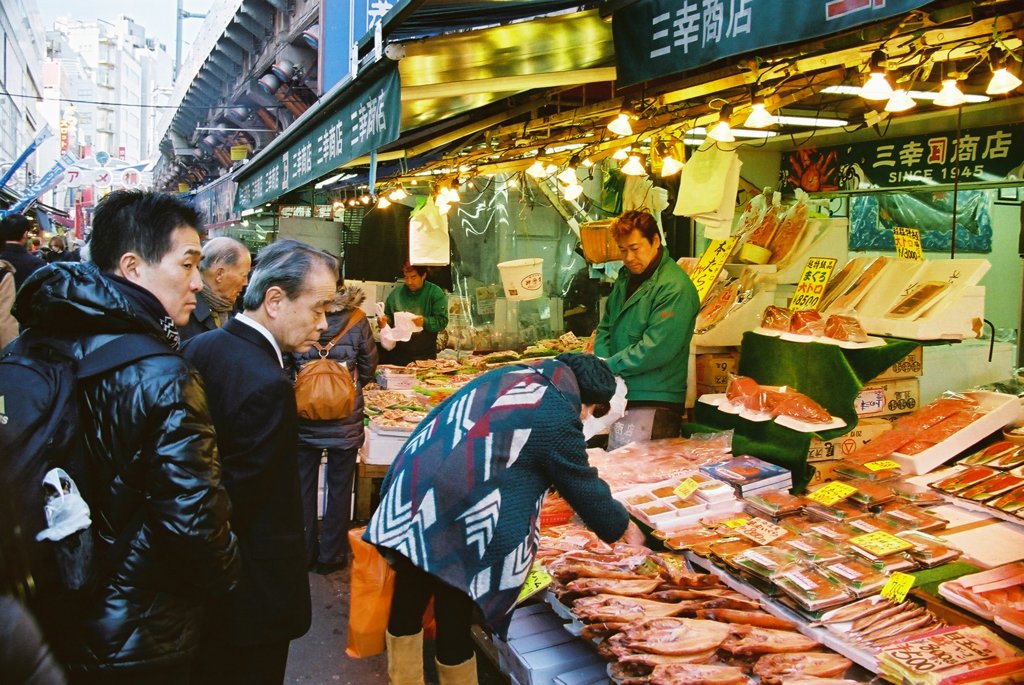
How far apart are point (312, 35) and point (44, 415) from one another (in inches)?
418

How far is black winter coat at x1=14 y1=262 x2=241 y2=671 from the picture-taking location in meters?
2.19

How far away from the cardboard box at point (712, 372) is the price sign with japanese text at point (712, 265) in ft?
1.62

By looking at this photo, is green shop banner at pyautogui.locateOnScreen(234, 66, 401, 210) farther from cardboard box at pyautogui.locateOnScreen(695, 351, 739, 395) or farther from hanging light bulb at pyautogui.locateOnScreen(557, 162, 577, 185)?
cardboard box at pyautogui.locateOnScreen(695, 351, 739, 395)

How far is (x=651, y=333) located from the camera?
541 cm

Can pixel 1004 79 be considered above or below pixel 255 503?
above

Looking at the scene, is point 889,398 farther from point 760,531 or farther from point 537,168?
point 537,168

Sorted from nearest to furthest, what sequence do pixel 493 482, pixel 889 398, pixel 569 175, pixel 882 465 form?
pixel 493 482 < pixel 882 465 < pixel 889 398 < pixel 569 175

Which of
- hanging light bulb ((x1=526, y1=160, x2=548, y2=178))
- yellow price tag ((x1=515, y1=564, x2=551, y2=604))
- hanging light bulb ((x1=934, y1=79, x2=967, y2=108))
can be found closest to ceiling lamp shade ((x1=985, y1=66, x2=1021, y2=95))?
hanging light bulb ((x1=934, y1=79, x2=967, y2=108))

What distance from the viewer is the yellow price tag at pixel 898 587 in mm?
3387

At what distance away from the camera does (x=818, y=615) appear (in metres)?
3.31

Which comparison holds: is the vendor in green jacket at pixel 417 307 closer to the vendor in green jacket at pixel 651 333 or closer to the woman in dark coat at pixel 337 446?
the woman in dark coat at pixel 337 446

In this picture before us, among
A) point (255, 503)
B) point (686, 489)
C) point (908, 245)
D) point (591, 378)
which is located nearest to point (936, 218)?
point (908, 245)

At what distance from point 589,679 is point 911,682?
4.42 feet

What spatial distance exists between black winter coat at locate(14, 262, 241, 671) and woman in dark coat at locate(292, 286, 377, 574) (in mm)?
3593
